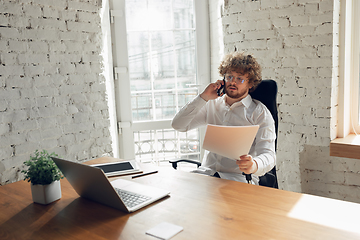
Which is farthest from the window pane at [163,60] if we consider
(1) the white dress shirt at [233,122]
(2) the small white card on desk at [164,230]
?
(2) the small white card on desk at [164,230]

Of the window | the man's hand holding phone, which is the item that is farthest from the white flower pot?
the window

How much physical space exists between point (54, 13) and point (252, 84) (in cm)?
153

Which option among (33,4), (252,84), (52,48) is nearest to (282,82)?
(252,84)

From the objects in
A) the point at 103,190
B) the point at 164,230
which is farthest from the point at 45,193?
the point at 164,230

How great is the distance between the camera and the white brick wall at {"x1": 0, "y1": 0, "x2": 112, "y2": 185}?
206cm

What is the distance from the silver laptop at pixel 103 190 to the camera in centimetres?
106

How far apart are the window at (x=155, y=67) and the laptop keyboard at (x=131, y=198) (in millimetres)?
1672

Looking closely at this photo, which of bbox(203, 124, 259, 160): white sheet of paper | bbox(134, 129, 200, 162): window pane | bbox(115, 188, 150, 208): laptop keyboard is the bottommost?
bbox(134, 129, 200, 162): window pane

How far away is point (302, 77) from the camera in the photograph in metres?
2.40

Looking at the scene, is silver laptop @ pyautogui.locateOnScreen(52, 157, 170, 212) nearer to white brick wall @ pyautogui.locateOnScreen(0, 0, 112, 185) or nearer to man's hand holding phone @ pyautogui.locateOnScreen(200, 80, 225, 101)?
man's hand holding phone @ pyautogui.locateOnScreen(200, 80, 225, 101)

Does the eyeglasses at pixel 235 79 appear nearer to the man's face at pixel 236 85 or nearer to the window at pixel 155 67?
the man's face at pixel 236 85

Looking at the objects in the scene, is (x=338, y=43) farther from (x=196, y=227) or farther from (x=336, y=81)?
(x=196, y=227)

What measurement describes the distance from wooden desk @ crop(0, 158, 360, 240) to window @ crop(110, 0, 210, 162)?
168cm

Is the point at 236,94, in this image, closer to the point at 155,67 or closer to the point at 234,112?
the point at 234,112
